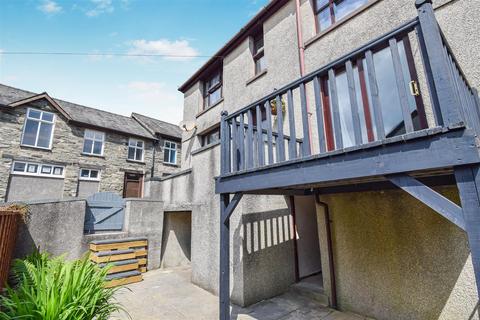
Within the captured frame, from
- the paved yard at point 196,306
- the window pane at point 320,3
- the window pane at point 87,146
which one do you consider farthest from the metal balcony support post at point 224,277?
the window pane at point 87,146

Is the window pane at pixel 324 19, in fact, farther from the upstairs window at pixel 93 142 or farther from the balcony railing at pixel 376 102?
the upstairs window at pixel 93 142

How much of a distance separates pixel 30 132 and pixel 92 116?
3755 millimetres

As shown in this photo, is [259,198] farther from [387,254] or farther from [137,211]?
[137,211]

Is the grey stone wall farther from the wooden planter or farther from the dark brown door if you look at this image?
the wooden planter

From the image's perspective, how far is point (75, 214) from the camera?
677cm

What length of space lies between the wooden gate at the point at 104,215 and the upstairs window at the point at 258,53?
22.2 ft

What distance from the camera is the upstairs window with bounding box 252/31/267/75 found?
730 cm

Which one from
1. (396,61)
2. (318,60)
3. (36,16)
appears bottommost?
(396,61)

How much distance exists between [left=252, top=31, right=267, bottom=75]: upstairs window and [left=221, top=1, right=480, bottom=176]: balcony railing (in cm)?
221

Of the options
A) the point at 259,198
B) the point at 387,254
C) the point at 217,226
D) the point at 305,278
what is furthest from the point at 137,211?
the point at 387,254

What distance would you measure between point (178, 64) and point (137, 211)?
6.05m

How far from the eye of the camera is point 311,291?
187 inches

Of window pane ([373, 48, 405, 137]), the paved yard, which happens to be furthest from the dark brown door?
window pane ([373, 48, 405, 137])

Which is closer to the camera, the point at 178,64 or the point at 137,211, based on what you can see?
the point at 137,211
